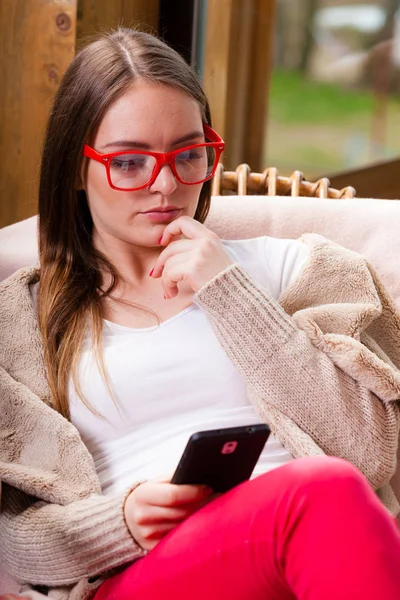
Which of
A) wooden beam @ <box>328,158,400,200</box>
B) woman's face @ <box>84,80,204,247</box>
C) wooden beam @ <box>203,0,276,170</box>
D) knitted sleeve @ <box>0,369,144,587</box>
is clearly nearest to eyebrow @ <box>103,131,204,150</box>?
woman's face @ <box>84,80,204,247</box>

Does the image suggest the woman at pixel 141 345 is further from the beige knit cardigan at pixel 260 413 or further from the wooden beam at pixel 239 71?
the wooden beam at pixel 239 71

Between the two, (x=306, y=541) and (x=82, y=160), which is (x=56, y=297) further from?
(x=306, y=541)

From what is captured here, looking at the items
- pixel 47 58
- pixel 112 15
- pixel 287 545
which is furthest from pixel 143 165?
pixel 112 15

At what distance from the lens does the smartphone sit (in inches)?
42.7

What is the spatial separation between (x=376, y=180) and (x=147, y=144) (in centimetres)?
226

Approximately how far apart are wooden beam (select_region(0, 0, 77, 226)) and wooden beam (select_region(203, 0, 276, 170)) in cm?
55

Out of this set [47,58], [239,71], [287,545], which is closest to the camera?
[287,545]

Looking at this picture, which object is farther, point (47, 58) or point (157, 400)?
point (47, 58)

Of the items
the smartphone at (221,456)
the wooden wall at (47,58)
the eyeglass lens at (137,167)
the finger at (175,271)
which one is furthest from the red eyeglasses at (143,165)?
the wooden wall at (47,58)

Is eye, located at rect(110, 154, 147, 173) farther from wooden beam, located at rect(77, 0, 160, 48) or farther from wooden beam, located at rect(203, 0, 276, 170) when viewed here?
wooden beam, located at rect(203, 0, 276, 170)

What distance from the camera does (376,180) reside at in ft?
11.6

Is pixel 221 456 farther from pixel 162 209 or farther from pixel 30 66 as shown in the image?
pixel 30 66

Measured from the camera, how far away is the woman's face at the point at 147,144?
1404mm

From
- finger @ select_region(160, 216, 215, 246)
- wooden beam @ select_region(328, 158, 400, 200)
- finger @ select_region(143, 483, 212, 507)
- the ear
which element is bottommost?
wooden beam @ select_region(328, 158, 400, 200)
